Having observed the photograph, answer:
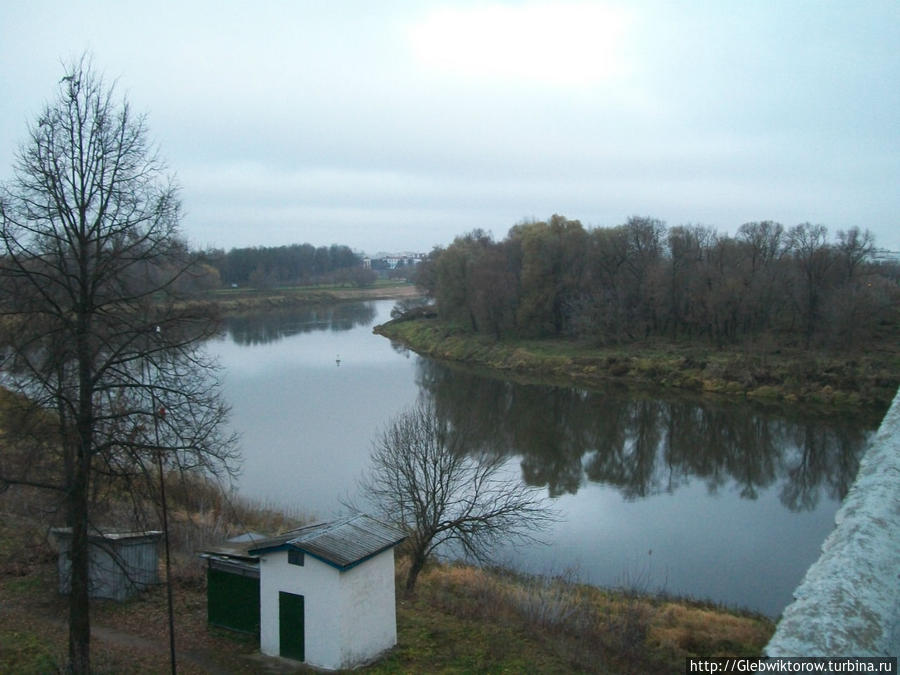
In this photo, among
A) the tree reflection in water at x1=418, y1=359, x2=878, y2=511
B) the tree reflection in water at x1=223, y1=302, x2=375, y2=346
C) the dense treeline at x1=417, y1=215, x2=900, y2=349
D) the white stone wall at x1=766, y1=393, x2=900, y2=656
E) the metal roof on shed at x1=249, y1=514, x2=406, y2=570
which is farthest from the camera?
the tree reflection in water at x1=223, y1=302, x2=375, y2=346

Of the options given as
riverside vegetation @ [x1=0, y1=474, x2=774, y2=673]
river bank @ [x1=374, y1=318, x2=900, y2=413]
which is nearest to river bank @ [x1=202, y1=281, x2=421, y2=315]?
river bank @ [x1=374, y1=318, x2=900, y2=413]

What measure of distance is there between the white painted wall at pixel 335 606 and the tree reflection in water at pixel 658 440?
946 cm

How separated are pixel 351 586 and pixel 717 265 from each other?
34.2m

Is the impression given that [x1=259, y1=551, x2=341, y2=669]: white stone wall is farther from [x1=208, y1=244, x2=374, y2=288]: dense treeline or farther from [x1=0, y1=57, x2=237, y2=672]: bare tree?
[x1=208, y1=244, x2=374, y2=288]: dense treeline

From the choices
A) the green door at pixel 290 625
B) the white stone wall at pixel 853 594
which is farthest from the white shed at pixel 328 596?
the white stone wall at pixel 853 594

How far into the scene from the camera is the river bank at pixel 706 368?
28562mm

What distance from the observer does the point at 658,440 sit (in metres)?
22.9

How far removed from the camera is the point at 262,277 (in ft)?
262

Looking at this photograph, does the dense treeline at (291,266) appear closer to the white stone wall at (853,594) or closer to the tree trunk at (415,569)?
the tree trunk at (415,569)

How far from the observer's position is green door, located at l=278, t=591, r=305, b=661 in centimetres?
809

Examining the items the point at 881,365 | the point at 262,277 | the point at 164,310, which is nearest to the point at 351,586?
the point at 164,310

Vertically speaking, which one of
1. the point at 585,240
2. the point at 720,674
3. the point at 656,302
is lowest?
the point at 720,674

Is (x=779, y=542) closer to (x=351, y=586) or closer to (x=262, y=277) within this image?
(x=351, y=586)

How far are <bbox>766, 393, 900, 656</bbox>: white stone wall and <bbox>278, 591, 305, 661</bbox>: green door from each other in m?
6.37
